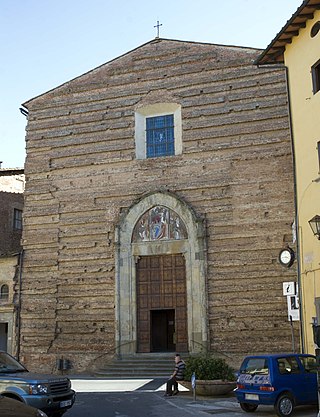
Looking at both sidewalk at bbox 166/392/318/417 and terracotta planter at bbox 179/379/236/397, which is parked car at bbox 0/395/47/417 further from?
terracotta planter at bbox 179/379/236/397

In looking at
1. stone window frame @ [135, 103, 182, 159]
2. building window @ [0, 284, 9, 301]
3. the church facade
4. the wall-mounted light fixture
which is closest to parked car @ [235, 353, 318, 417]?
the wall-mounted light fixture

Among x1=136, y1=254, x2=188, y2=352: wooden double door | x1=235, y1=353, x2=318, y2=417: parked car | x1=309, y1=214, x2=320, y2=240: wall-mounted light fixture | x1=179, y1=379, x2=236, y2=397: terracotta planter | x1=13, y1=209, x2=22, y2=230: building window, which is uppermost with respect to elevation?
x1=13, y1=209, x2=22, y2=230: building window

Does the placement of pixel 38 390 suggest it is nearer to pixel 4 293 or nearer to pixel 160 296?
pixel 160 296

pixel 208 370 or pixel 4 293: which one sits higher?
pixel 4 293

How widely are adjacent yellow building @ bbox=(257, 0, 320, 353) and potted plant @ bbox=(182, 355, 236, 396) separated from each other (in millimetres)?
2406

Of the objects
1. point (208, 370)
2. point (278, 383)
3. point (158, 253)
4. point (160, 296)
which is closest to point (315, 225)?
point (278, 383)

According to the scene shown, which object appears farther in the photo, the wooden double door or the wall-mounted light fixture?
the wooden double door

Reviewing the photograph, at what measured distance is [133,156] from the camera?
22.6 m

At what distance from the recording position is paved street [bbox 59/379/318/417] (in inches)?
468

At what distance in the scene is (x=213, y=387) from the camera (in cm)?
1417

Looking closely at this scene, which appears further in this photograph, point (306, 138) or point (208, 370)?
point (306, 138)

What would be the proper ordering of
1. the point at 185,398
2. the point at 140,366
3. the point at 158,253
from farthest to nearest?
1. the point at 158,253
2. the point at 140,366
3. the point at 185,398

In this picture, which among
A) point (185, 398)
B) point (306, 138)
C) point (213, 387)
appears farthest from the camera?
point (306, 138)

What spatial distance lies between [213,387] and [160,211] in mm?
9030
